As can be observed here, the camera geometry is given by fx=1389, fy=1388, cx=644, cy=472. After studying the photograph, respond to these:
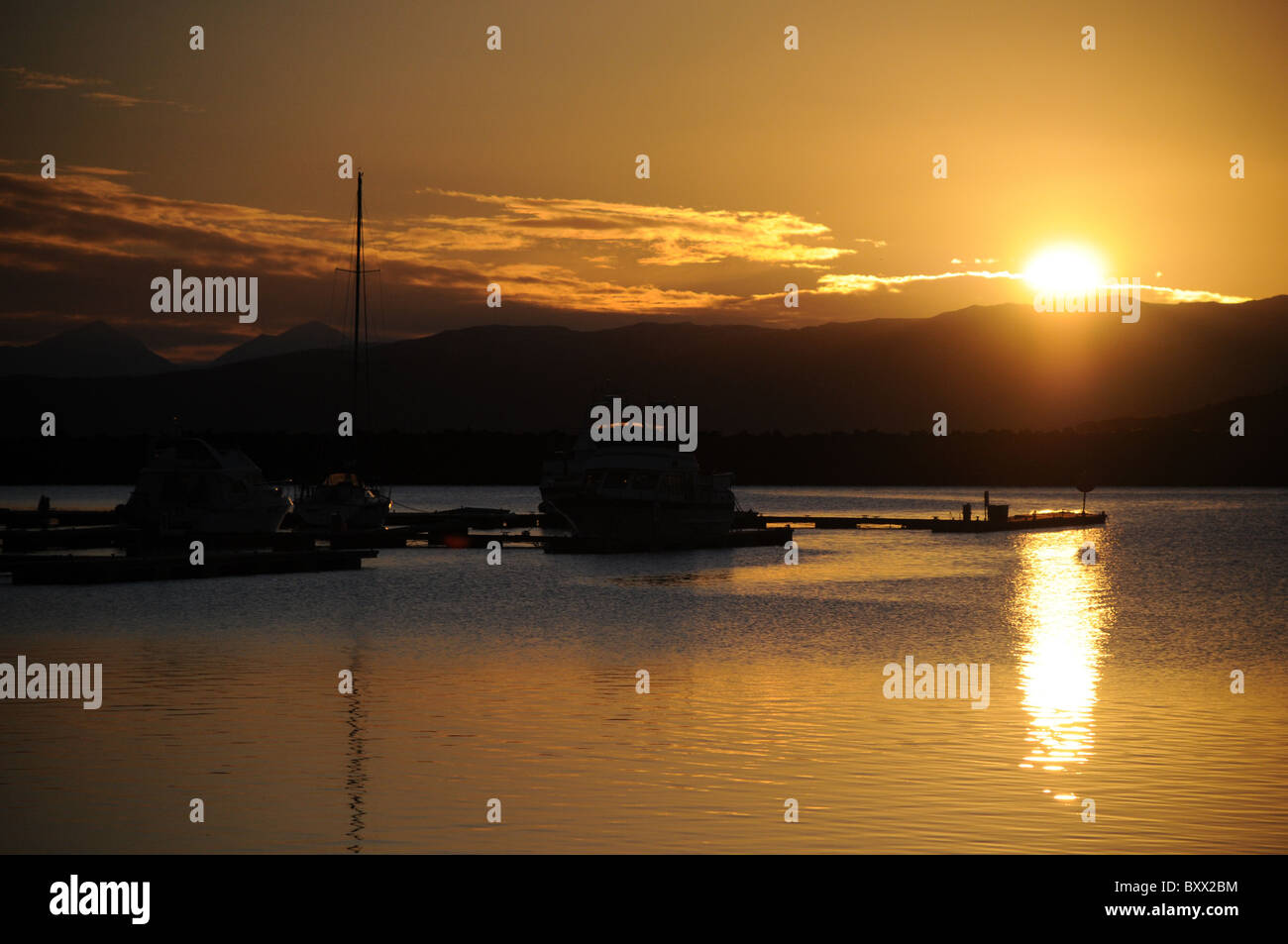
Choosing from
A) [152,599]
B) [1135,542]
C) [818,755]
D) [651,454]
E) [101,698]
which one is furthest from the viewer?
[1135,542]

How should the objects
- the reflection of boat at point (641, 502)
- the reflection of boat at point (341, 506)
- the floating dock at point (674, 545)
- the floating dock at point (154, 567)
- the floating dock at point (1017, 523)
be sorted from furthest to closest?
the floating dock at point (1017, 523) < the reflection of boat at point (341, 506) < the reflection of boat at point (641, 502) < the floating dock at point (674, 545) < the floating dock at point (154, 567)

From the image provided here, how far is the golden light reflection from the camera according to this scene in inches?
733

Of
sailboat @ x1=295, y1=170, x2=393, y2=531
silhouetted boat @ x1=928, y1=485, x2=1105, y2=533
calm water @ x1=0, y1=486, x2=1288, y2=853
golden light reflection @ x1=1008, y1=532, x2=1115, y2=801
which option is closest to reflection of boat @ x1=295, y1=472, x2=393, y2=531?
sailboat @ x1=295, y1=170, x2=393, y2=531

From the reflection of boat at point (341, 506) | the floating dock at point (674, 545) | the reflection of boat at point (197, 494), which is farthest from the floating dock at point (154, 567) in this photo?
the reflection of boat at point (341, 506)

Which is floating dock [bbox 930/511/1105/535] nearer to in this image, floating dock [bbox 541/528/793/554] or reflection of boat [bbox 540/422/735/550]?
floating dock [bbox 541/528/793/554]

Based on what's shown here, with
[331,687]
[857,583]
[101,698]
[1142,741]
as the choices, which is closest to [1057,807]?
[1142,741]

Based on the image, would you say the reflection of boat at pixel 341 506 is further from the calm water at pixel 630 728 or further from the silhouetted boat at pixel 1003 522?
the silhouetted boat at pixel 1003 522

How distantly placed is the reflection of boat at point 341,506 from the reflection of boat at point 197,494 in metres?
8.07

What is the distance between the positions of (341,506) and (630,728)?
54.4 meters

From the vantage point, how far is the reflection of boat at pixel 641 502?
67.2 metres

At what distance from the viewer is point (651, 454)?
A: 67.6 m

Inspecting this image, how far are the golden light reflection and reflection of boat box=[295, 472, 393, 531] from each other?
3324cm
